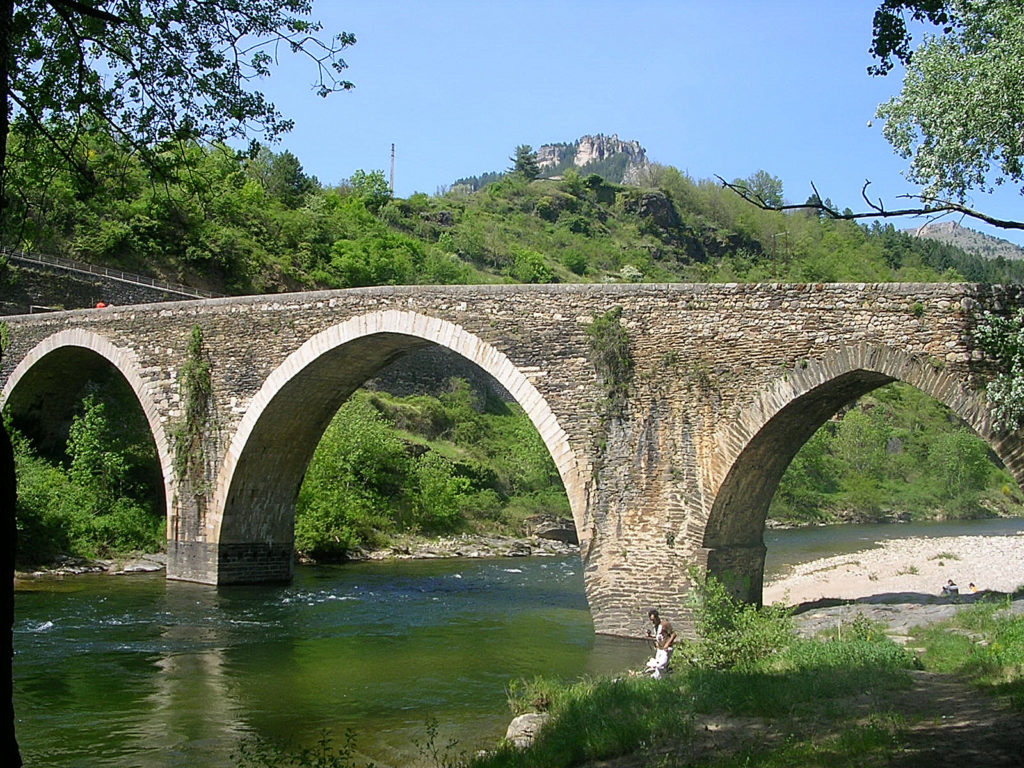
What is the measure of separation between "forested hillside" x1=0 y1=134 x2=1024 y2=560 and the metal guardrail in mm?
1310

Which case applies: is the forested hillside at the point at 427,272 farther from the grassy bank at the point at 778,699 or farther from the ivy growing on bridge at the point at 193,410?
the grassy bank at the point at 778,699

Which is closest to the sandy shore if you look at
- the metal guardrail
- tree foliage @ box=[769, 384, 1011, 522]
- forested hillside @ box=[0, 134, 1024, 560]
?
forested hillside @ box=[0, 134, 1024, 560]

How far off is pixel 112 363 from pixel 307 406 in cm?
452

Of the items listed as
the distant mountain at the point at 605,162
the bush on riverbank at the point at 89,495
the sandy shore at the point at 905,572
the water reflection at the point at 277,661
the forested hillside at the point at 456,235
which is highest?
the distant mountain at the point at 605,162

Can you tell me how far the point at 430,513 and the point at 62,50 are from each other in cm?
2148

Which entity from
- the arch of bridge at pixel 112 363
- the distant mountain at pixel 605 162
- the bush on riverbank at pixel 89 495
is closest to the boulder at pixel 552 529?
the bush on riverbank at pixel 89 495

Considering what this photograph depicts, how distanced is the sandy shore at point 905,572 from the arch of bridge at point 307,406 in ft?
17.6

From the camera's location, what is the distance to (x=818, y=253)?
78250 mm

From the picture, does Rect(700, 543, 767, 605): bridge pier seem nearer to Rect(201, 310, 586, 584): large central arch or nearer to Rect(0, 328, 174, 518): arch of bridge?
Rect(201, 310, 586, 584): large central arch

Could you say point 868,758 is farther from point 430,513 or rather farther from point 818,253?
point 818,253

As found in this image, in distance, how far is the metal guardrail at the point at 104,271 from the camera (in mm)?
26333

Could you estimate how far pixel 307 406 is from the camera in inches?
721

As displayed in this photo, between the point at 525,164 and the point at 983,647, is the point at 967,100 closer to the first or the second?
the point at 983,647

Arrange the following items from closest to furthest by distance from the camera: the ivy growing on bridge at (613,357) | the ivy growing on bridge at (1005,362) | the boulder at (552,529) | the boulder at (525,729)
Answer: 1. the boulder at (525,729)
2. the ivy growing on bridge at (1005,362)
3. the ivy growing on bridge at (613,357)
4. the boulder at (552,529)
